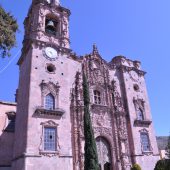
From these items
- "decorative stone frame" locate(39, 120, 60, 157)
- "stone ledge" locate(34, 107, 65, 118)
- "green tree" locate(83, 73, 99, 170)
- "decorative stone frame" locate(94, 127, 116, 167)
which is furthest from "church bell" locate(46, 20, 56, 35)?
"decorative stone frame" locate(94, 127, 116, 167)

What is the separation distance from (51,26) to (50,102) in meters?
9.93

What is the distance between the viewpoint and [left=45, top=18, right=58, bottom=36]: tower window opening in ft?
93.0

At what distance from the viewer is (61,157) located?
2161 centimetres

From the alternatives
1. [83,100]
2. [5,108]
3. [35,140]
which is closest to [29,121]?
[35,140]

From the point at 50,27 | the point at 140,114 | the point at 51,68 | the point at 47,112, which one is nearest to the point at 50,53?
the point at 51,68

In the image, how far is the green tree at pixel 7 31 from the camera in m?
15.6

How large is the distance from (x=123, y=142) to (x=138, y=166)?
2.96m

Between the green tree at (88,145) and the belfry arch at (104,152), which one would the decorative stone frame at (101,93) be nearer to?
the green tree at (88,145)

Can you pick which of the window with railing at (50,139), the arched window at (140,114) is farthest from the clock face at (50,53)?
the arched window at (140,114)

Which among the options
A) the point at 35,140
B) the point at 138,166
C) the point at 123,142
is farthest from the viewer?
the point at 123,142

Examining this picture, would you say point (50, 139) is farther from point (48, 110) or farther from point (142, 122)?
point (142, 122)

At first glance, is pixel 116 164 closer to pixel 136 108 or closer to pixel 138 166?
pixel 138 166

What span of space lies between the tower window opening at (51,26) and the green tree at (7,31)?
11454 millimetres

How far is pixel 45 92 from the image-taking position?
2388cm
